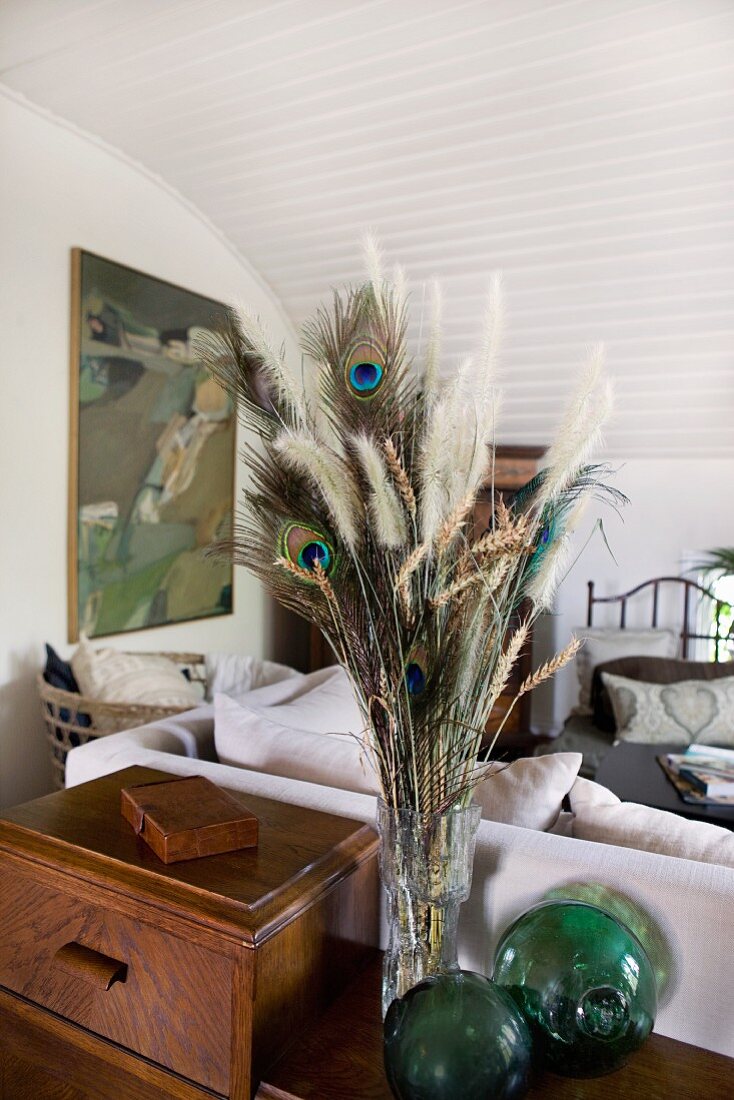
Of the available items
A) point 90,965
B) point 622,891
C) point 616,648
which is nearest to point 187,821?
point 90,965

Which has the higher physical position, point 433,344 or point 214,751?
point 433,344

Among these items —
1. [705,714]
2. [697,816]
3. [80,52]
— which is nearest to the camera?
[697,816]

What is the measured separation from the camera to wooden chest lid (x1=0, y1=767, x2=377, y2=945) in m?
1.00

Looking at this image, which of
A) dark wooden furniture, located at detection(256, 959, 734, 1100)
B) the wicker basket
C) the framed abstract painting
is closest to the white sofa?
dark wooden furniture, located at detection(256, 959, 734, 1100)

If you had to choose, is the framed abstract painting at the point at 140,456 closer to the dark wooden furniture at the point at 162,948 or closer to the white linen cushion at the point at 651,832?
the dark wooden furniture at the point at 162,948

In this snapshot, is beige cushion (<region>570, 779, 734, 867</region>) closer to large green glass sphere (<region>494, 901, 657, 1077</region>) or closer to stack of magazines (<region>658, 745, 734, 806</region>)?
large green glass sphere (<region>494, 901, 657, 1077</region>)

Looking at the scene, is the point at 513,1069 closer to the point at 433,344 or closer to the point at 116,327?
the point at 433,344

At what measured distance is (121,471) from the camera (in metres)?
3.35

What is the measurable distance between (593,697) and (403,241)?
231 centimetres

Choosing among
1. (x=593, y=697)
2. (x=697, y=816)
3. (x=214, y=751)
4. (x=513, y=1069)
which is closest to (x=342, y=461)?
(x=513, y=1069)

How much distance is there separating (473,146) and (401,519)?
2.52 metres

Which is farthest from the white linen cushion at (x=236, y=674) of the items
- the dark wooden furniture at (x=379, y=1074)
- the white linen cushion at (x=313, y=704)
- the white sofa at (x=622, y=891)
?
the dark wooden furniture at (x=379, y=1074)

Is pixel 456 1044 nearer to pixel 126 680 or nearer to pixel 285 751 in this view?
pixel 285 751

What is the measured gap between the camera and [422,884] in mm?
990
